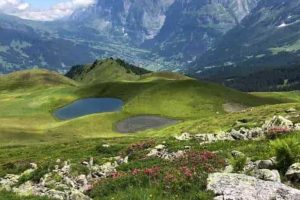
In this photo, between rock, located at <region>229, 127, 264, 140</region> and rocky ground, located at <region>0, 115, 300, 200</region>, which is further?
rock, located at <region>229, 127, 264, 140</region>

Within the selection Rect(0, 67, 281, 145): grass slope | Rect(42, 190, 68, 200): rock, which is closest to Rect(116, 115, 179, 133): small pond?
Rect(0, 67, 281, 145): grass slope

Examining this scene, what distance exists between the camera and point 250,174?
84.3 ft

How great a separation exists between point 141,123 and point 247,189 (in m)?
134

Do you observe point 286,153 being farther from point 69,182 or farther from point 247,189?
point 69,182

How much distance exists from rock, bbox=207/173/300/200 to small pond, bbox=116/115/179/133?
119 metres

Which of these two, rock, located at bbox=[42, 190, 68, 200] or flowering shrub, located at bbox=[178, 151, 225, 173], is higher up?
flowering shrub, located at bbox=[178, 151, 225, 173]

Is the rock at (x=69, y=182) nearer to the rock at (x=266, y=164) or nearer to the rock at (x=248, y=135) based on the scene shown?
the rock at (x=266, y=164)

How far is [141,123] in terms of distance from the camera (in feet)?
511

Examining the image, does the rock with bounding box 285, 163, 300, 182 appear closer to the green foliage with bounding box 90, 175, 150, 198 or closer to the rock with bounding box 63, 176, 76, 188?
the green foliage with bounding box 90, 175, 150, 198

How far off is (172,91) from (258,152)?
16537 cm

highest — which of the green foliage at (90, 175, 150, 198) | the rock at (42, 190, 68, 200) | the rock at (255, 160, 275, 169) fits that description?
the rock at (255, 160, 275, 169)

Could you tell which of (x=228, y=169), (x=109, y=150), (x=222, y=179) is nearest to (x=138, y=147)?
(x=109, y=150)

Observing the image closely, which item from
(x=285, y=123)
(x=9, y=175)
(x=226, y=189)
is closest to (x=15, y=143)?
(x=9, y=175)

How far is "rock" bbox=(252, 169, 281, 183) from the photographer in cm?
2416
